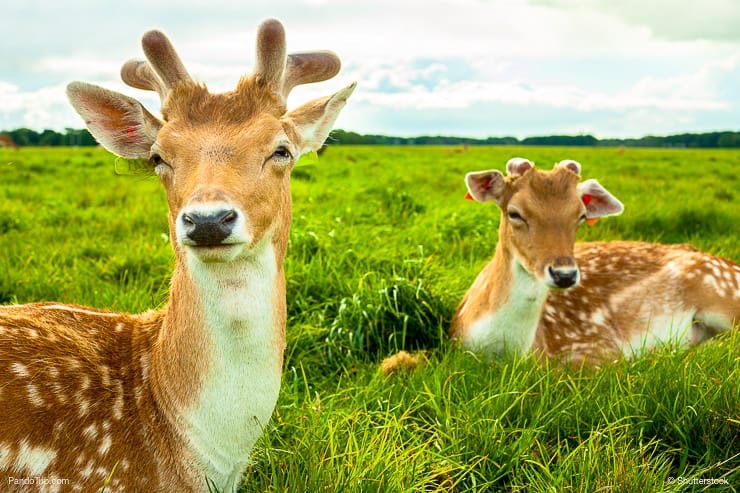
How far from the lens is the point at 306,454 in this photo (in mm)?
2777

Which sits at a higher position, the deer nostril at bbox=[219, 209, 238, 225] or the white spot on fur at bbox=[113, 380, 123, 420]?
the deer nostril at bbox=[219, 209, 238, 225]

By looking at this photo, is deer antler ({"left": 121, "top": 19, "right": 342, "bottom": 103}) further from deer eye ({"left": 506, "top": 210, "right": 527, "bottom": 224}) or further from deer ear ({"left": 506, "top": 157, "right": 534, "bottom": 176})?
deer ear ({"left": 506, "top": 157, "right": 534, "bottom": 176})

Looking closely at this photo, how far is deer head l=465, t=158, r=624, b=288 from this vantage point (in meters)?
4.11

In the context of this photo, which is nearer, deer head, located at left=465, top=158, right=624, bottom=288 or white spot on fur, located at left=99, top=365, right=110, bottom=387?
white spot on fur, located at left=99, top=365, right=110, bottom=387

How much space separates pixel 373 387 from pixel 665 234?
18.9ft

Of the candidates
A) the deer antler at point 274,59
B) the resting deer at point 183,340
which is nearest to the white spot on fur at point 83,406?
the resting deer at point 183,340

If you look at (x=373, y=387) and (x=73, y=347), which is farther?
(x=373, y=387)

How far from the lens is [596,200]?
15.5 ft

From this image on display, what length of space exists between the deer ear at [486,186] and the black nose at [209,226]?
2.70 metres

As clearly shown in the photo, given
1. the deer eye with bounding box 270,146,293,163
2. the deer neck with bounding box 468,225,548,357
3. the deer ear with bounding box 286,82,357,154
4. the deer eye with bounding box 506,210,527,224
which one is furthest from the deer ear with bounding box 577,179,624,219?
the deer eye with bounding box 270,146,293,163

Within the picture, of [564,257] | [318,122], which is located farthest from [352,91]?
[564,257]

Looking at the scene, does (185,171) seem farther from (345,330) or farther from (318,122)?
(345,330)

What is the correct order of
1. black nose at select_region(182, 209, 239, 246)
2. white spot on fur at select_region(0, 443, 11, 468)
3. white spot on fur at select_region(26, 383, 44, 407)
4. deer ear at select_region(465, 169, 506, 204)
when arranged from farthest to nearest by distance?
deer ear at select_region(465, 169, 506, 204) → white spot on fur at select_region(26, 383, 44, 407) → white spot on fur at select_region(0, 443, 11, 468) → black nose at select_region(182, 209, 239, 246)

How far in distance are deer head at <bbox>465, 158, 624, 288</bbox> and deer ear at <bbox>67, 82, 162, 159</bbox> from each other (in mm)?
2386
